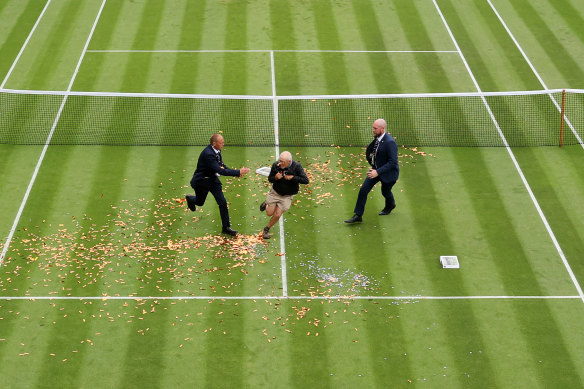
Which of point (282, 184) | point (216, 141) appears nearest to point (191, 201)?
point (216, 141)

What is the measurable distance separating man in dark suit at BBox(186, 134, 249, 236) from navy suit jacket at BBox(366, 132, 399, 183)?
274cm

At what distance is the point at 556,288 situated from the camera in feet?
57.4

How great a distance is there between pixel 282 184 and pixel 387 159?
2.26 meters

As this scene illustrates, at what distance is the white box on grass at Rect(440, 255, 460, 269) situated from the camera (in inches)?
711

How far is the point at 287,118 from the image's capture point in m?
24.0

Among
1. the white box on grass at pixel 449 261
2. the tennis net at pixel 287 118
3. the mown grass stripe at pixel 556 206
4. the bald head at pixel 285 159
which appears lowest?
the tennis net at pixel 287 118

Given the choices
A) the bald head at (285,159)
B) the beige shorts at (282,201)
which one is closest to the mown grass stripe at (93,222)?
the beige shorts at (282,201)

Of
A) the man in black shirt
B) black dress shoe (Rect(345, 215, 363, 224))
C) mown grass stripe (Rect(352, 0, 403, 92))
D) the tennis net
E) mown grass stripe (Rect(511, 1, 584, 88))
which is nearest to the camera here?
the man in black shirt

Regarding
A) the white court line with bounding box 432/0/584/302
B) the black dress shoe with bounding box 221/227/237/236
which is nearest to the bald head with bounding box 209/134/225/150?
the black dress shoe with bounding box 221/227/237/236

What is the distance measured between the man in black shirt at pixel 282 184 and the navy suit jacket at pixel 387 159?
169 cm

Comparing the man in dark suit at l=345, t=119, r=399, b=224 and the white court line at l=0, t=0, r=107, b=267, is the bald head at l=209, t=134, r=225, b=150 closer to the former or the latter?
the man in dark suit at l=345, t=119, r=399, b=224

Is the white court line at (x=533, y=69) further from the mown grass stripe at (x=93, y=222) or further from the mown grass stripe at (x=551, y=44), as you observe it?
the mown grass stripe at (x=93, y=222)

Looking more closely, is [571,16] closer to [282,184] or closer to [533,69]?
[533,69]

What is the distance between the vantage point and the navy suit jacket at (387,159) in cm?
1898
